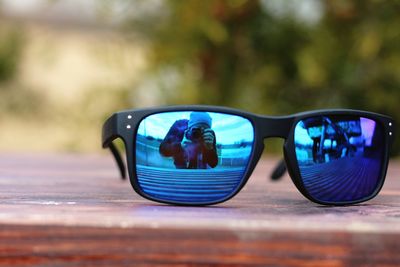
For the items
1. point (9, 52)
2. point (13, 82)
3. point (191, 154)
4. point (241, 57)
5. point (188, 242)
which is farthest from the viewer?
point (13, 82)

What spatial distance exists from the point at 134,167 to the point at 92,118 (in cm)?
130

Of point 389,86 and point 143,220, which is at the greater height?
point 389,86

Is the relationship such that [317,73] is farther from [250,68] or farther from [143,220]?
[143,220]

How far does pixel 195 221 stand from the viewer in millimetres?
446

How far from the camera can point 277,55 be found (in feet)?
5.93

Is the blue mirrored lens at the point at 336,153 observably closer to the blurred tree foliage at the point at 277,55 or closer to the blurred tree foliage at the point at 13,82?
the blurred tree foliage at the point at 277,55

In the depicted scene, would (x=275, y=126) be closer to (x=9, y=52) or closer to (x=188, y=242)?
(x=188, y=242)

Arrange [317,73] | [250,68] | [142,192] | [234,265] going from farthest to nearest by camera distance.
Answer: [250,68]
[317,73]
[142,192]
[234,265]

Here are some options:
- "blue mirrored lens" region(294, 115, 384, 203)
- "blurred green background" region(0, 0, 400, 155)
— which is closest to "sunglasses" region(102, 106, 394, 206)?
"blue mirrored lens" region(294, 115, 384, 203)

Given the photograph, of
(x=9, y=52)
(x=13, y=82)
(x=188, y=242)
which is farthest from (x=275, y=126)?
(x=13, y=82)

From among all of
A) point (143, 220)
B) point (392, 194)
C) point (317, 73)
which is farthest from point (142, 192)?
point (317, 73)

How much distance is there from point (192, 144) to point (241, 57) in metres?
1.24

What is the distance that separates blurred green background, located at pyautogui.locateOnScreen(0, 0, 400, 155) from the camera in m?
1.68

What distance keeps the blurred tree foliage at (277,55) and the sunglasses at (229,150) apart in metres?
1.01
